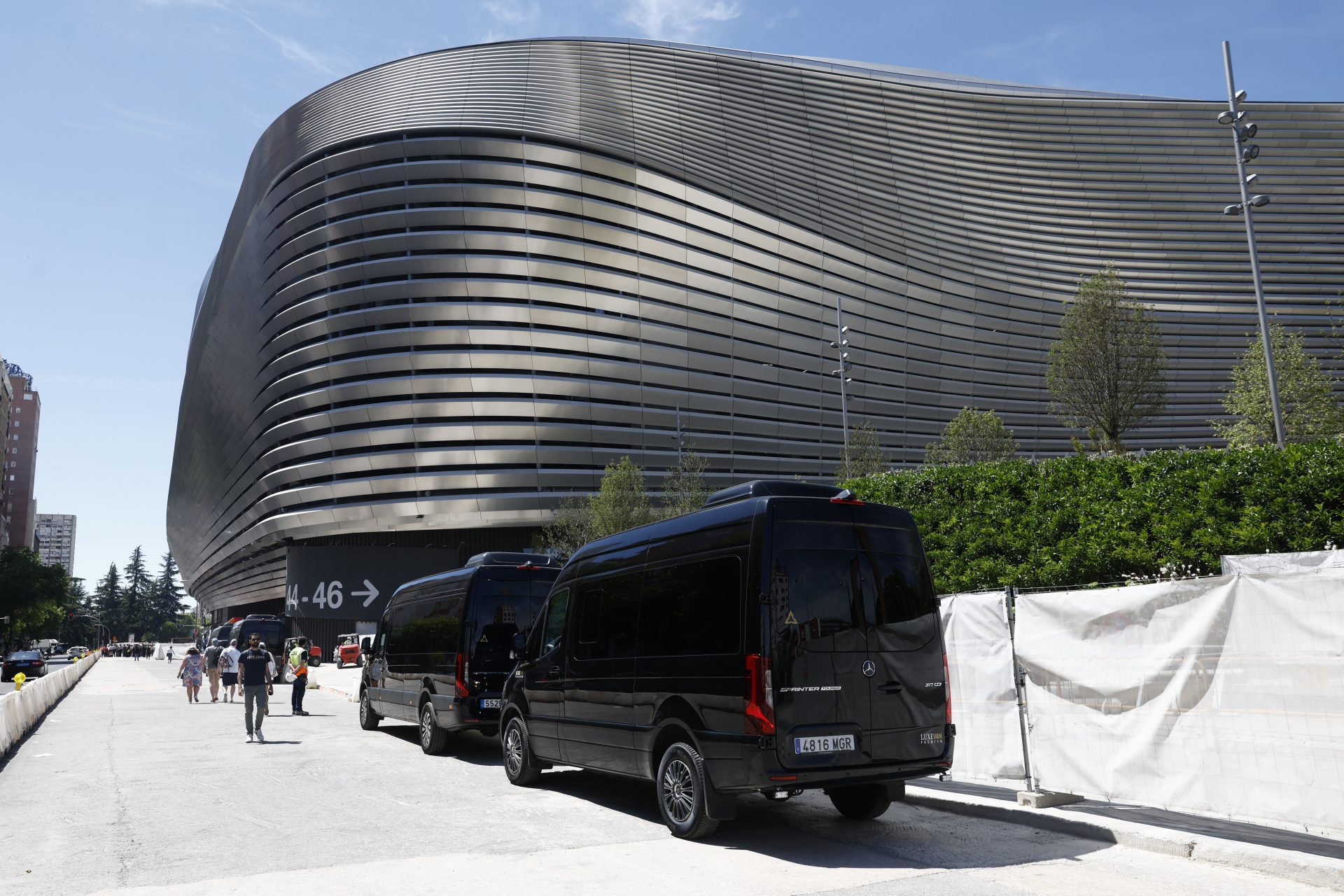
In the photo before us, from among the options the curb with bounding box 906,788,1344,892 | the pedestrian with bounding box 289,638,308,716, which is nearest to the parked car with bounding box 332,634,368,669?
the pedestrian with bounding box 289,638,308,716

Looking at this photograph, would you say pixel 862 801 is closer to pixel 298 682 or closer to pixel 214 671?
pixel 298 682

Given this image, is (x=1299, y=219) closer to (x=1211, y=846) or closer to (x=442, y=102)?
(x=442, y=102)

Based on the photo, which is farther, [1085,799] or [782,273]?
[782,273]

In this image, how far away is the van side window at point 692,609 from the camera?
7.08m

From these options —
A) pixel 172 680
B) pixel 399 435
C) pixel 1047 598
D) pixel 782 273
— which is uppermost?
pixel 782 273

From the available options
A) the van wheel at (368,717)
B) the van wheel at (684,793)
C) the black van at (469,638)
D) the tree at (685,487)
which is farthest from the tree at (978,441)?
the van wheel at (684,793)

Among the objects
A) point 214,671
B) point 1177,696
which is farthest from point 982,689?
point 214,671

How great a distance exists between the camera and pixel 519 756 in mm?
10070

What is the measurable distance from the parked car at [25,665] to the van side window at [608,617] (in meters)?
43.8

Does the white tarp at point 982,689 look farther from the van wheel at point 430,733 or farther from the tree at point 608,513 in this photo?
the tree at point 608,513

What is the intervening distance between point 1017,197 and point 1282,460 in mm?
56164

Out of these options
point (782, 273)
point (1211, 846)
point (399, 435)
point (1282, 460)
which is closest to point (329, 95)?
point (399, 435)

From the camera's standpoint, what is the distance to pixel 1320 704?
5680 mm

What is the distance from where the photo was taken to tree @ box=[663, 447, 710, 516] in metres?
40.8
